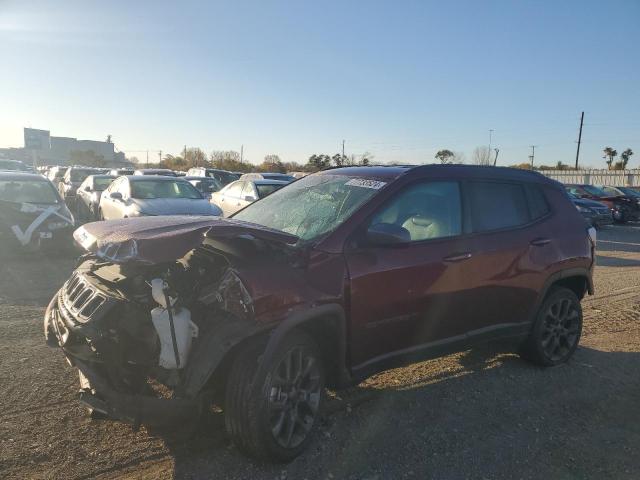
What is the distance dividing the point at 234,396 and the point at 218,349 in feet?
0.95

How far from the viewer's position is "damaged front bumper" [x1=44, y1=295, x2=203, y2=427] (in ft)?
9.27

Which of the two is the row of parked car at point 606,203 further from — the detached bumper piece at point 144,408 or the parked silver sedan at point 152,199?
the detached bumper piece at point 144,408

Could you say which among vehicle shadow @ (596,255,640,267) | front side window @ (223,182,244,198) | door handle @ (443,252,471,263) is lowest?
vehicle shadow @ (596,255,640,267)

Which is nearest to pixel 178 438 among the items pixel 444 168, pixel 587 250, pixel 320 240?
pixel 320 240

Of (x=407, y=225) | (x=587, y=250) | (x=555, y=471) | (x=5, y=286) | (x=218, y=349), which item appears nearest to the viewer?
(x=218, y=349)

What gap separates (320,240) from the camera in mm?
3426

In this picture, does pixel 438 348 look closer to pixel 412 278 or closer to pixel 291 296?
pixel 412 278

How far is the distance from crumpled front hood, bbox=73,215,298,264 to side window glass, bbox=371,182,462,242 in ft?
2.97

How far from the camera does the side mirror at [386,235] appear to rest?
338 cm

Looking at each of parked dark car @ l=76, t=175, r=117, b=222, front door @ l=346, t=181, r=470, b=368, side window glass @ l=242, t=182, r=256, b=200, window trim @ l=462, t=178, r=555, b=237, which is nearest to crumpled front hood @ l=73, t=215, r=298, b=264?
front door @ l=346, t=181, r=470, b=368

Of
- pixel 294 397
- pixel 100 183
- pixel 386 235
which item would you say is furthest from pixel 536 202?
pixel 100 183

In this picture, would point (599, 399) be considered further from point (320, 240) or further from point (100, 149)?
point (100, 149)

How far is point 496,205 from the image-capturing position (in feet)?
14.7

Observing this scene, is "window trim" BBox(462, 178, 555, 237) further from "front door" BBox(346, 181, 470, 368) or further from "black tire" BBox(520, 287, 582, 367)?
"black tire" BBox(520, 287, 582, 367)
